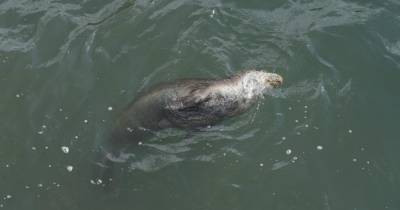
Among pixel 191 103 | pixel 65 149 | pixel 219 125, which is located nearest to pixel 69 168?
pixel 65 149

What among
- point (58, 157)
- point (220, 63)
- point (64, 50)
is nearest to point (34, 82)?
point (64, 50)

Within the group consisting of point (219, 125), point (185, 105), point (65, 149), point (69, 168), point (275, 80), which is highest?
point (185, 105)

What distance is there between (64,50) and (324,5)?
206 inches

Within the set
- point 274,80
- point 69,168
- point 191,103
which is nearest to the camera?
point 191,103

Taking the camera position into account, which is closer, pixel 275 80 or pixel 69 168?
pixel 69 168

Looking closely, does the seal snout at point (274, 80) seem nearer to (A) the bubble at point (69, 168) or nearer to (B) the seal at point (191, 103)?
(B) the seal at point (191, 103)

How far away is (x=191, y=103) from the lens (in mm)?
9992

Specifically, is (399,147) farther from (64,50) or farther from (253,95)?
(64,50)

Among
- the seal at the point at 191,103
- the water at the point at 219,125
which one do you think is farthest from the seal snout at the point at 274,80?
the water at the point at 219,125

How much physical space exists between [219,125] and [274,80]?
4.04 feet

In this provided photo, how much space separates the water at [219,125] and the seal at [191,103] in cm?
30

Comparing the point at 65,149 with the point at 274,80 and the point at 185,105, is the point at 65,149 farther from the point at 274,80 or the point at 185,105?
the point at 274,80

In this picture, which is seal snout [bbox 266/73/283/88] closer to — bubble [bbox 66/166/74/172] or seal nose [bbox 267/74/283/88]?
seal nose [bbox 267/74/283/88]

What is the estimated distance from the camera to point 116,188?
1048 centimetres
